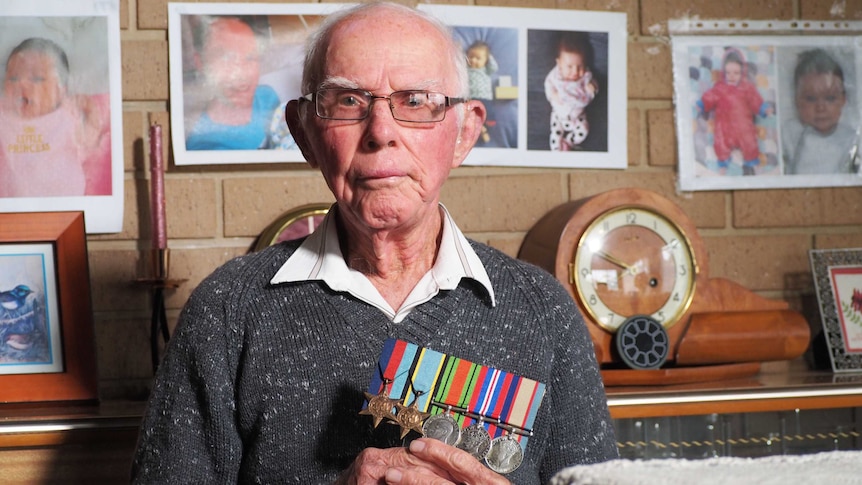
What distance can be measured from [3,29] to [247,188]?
1.57 ft

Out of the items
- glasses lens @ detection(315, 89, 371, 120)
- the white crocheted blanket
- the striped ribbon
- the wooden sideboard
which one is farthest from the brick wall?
the white crocheted blanket

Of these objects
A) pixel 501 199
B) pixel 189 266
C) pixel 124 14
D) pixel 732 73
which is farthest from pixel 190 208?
pixel 732 73

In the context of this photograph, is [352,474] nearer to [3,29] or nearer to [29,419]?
[29,419]

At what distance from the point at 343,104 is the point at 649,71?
2.67 ft

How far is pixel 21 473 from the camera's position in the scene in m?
1.32

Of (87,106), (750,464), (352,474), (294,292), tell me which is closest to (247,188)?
(87,106)

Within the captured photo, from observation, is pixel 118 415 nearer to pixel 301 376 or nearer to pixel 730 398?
pixel 301 376

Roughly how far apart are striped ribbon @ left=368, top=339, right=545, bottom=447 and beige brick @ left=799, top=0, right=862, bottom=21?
1.19 metres

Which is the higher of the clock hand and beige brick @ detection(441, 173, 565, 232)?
beige brick @ detection(441, 173, 565, 232)

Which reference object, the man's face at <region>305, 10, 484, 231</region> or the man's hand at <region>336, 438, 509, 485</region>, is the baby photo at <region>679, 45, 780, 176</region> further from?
the man's hand at <region>336, 438, 509, 485</region>

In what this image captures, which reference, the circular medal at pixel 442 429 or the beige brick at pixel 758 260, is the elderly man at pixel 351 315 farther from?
the beige brick at pixel 758 260

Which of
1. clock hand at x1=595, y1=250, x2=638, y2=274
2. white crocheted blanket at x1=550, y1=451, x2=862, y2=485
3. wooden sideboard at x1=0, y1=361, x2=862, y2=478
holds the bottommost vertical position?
wooden sideboard at x1=0, y1=361, x2=862, y2=478

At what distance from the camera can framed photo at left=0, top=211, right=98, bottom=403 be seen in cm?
145

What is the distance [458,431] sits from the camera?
98 centimetres
